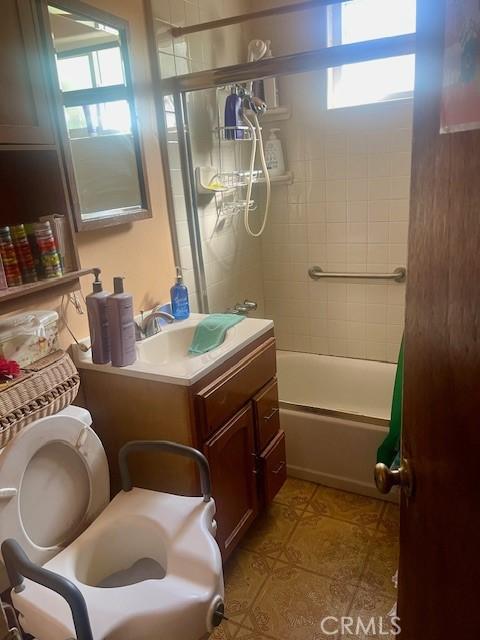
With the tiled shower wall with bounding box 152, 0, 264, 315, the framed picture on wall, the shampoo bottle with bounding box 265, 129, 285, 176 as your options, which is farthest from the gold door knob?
the shampoo bottle with bounding box 265, 129, 285, 176

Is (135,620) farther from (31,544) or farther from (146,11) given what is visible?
(146,11)

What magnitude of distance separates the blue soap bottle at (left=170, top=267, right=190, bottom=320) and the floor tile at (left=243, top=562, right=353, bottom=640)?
41.7 inches

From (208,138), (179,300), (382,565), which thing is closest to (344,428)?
(382,565)

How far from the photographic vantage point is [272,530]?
1.98 m

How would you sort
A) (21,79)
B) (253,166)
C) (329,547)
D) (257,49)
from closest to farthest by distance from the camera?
1. (21,79)
2. (329,547)
3. (257,49)
4. (253,166)

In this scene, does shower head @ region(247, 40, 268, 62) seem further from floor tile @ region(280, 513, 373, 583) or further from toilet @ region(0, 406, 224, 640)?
floor tile @ region(280, 513, 373, 583)

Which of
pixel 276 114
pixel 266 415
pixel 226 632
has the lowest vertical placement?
pixel 226 632

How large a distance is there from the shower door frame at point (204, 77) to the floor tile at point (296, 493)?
0.92 meters

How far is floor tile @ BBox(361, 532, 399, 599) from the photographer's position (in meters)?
1.68

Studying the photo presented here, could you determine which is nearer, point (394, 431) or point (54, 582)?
point (54, 582)

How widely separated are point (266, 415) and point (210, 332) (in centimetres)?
40

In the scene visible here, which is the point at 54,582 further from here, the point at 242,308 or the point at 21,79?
the point at 242,308

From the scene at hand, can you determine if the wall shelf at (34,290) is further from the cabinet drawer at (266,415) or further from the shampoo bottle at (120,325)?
the cabinet drawer at (266,415)

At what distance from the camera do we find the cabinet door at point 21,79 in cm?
121
